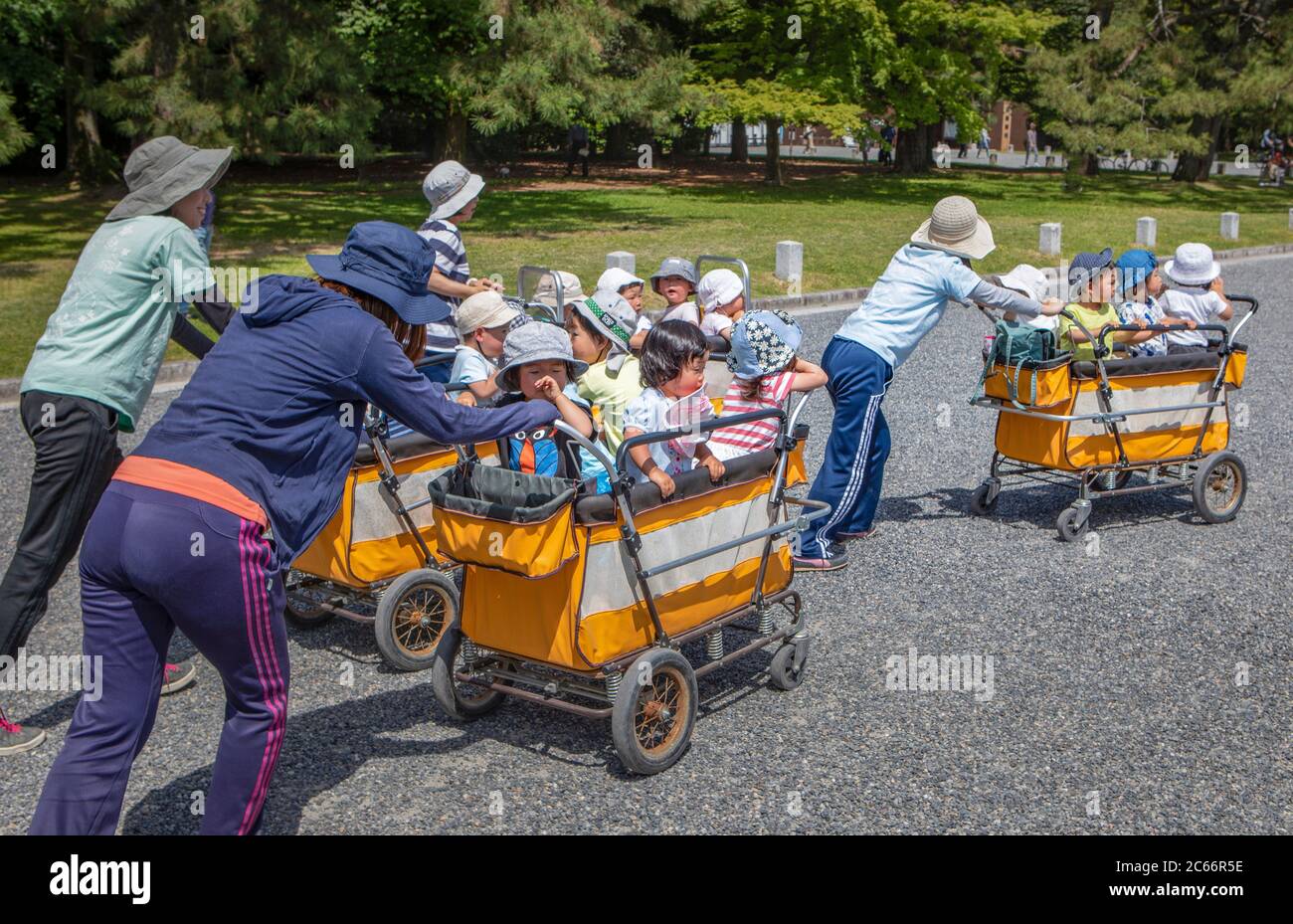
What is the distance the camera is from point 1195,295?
802 cm

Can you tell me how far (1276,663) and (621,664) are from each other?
289 cm

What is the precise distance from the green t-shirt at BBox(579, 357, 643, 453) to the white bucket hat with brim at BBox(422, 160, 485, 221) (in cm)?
192

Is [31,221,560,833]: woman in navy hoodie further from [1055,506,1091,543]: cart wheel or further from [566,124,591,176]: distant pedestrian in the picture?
[566,124,591,176]: distant pedestrian

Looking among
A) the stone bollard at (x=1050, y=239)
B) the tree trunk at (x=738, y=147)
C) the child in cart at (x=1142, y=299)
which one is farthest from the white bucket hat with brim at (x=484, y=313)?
the tree trunk at (x=738, y=147)

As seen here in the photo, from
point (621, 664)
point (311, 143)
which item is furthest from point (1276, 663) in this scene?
point (311, 143)

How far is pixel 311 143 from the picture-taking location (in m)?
20.6

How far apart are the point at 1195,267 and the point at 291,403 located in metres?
6.21

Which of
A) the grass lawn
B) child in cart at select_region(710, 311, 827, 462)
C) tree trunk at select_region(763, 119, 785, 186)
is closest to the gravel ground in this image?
child in cart at select_region(710, 311, 827, 462)

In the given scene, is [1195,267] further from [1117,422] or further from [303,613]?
[303,613]

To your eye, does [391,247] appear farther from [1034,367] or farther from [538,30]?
[538,30]

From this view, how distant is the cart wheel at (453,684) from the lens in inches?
186

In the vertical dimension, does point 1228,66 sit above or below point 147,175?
above

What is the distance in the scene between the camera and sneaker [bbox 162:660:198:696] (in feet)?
17.1

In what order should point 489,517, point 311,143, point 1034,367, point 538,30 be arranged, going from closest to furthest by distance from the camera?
point 489,517 < point 1034,367 < point 311,143 < point 538,30
